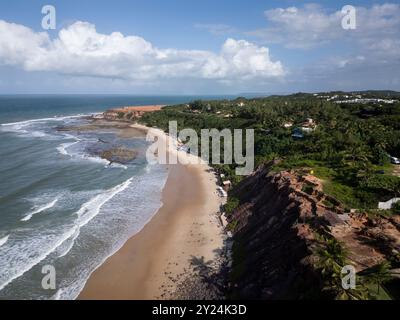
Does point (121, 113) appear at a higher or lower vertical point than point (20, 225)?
higher

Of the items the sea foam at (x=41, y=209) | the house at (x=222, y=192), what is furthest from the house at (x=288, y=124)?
the sea foam at (x=41, y=209)

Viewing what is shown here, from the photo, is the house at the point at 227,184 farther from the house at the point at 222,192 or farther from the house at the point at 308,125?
the house at the point at 308,125

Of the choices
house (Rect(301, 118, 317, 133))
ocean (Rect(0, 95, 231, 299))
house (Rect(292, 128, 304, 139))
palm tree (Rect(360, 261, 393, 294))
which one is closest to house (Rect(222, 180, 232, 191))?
ocean (Rect(0, 95, 231, 299))

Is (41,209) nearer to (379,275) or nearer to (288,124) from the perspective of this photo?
(379,275)

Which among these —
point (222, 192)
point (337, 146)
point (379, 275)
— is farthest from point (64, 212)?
point (337, 146)

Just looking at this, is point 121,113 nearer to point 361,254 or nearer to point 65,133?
point 65,133

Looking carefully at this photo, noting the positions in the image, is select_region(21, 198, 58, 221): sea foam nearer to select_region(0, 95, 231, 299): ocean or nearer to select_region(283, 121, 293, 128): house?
select_region(0, 95, 231, 299): ocean

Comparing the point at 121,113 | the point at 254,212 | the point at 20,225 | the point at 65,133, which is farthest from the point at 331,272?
→ the point at 121,113
